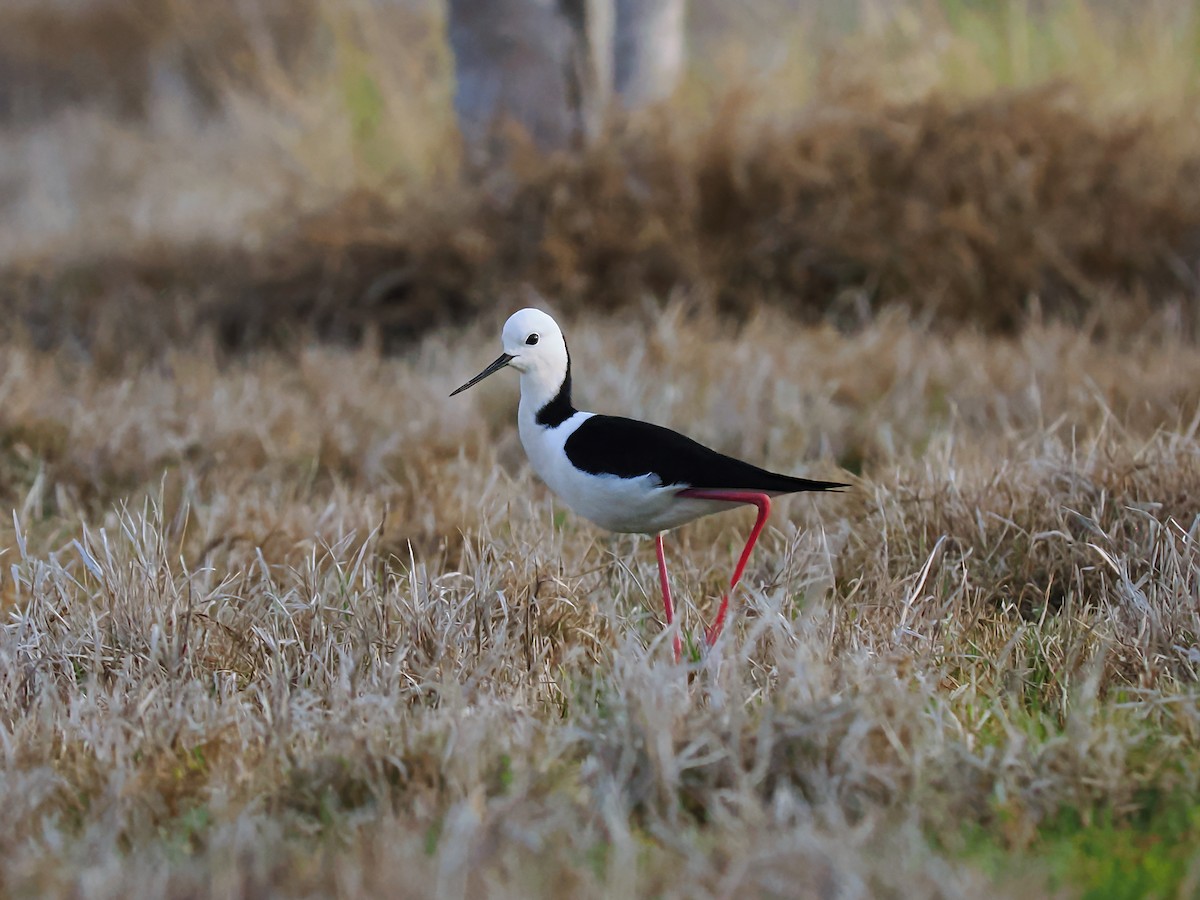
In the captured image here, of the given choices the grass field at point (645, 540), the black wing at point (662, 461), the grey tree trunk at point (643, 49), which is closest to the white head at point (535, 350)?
the black wing at point (662, 461)

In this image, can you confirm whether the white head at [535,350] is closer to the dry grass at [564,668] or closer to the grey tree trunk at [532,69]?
the dry grass at [564,668]

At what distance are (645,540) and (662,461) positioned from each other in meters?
0.92

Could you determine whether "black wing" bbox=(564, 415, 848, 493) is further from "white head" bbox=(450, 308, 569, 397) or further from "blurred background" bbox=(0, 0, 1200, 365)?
"blurred background" bbox=(0, 0, 1200, 365)

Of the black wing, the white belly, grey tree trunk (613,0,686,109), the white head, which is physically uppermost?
grey tree trunk (613,0,686,109)

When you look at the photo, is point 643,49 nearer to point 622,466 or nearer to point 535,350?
point 535,350

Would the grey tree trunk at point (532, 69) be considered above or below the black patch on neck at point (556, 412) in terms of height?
above

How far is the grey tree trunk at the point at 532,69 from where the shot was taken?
21.0ft

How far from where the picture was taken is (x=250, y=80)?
35.3 ft

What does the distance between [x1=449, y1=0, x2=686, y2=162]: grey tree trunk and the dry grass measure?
249 cm

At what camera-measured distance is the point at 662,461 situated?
2.48 meters

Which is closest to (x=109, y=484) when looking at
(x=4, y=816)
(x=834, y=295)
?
(x=4, y=816)

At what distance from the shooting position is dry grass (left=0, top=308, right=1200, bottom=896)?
1825mm

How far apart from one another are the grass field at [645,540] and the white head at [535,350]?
13.4 inches

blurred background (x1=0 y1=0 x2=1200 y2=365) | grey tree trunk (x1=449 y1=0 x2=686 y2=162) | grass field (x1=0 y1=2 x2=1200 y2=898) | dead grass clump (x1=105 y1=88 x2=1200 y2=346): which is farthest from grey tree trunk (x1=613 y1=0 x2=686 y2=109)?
dead grass clump (x1=105 y1=88 x2=1200 y2=346)
